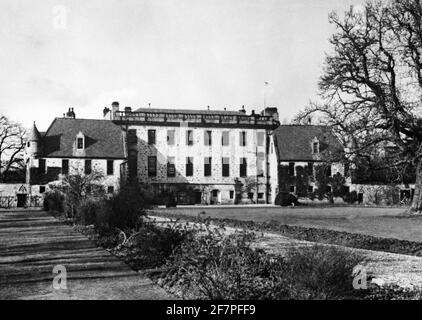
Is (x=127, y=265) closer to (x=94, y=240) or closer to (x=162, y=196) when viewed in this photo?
(x=94, y=240)

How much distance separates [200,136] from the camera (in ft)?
193

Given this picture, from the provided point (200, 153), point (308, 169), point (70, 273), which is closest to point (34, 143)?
point (200, 153)

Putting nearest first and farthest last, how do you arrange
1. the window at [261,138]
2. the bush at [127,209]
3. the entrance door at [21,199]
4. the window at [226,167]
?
the bush at [127,209] → the entrance door at [21,199] → the window at [226,167] → the window at [261,138]

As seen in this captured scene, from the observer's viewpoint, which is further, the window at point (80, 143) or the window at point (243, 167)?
the window at point (243, 167)

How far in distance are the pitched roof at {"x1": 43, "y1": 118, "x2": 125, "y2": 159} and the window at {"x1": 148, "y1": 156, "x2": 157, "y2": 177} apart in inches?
139

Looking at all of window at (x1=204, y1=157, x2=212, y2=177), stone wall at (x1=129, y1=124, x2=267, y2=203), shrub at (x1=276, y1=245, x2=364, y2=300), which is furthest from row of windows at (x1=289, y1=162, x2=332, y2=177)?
shrub at (x1=276, y1=245, x2=364, y2=300)

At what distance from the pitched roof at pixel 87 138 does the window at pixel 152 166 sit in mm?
3533

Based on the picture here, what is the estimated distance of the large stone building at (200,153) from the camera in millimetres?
57062

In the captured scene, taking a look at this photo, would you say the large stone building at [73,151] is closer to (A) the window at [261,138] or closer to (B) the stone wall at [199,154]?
(B) the stone wall at [199,154]

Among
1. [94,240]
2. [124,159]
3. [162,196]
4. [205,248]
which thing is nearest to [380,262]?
[205,248]

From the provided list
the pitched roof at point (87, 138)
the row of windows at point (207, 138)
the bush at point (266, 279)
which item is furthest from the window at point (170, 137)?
the bush at point (266, 279)

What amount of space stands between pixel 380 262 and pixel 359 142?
17510 millimetres

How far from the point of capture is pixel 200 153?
192ft
